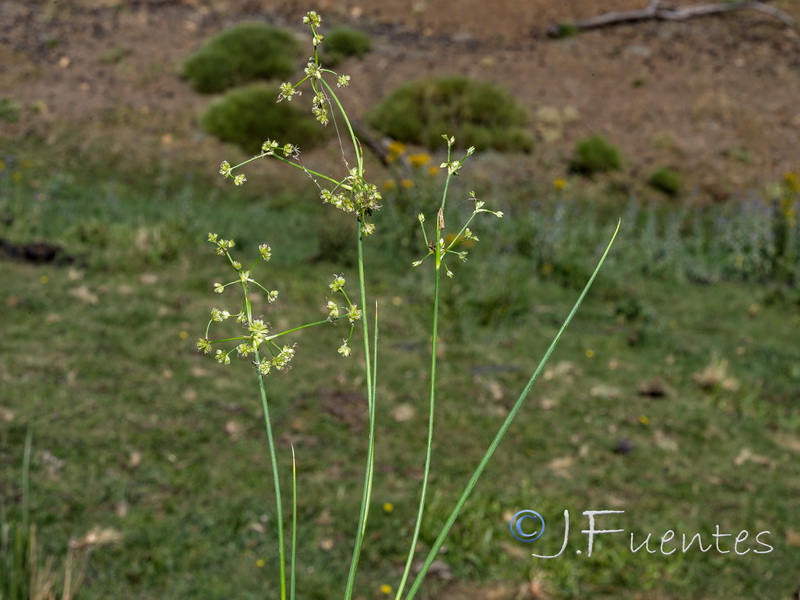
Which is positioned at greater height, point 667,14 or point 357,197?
point 357,197

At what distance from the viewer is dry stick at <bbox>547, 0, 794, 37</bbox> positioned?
433 inches

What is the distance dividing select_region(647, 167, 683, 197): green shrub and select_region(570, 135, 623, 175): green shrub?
14.6 inches

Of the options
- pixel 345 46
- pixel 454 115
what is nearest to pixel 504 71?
pixel 454 115

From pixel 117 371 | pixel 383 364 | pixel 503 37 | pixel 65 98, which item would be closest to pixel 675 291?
pixel 383 364

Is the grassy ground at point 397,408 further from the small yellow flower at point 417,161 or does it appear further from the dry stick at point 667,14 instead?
the dry stick at point 667,14

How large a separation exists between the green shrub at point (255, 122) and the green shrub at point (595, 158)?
2675 mm

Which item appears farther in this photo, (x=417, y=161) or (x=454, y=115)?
(x=454, y=115)

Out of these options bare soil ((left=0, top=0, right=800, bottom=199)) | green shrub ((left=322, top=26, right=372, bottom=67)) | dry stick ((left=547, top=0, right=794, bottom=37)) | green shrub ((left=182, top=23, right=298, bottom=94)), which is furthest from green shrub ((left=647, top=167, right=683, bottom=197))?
green shrub ((left=182, top=23, right=298, bottom=94))

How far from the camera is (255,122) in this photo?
8.28 meters

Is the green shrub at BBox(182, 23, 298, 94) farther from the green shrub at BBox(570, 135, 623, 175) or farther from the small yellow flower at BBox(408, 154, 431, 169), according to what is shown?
the green shrub at BBox(570, 135, 623, 175)

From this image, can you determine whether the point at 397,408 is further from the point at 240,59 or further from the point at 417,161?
the point at 240,59

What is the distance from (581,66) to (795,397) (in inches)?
247

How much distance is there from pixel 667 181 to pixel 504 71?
278 centimetres

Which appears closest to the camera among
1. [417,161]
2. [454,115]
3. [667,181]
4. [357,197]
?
[357,197]
